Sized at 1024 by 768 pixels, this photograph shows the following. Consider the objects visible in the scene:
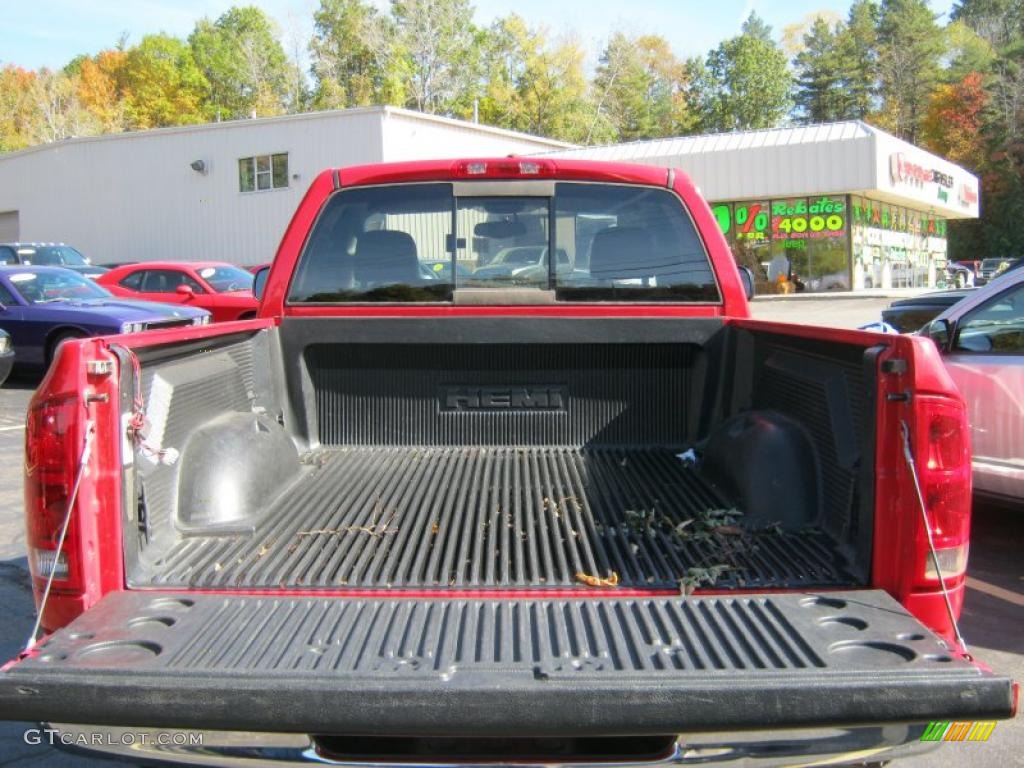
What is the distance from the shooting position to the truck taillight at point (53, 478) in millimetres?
2391

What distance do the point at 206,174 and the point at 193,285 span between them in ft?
55.9

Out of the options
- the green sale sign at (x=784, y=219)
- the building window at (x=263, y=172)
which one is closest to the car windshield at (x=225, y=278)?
the building window at (x=263, y=172)

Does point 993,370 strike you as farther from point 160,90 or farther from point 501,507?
point 160,90

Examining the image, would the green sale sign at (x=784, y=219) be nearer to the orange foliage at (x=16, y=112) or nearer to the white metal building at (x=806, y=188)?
the white metal building at (x=806, y=188)

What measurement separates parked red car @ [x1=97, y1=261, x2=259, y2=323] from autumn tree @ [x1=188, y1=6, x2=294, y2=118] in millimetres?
55587

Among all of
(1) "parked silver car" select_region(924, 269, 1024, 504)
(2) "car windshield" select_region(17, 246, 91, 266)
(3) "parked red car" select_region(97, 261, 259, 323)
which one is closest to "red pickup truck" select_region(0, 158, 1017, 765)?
(1) "parked silver car" select_region(924, 269, 1024, 504)

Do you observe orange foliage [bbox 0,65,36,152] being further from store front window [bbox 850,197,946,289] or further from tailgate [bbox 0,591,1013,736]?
tailgate [bbox 0,591,1013,736]

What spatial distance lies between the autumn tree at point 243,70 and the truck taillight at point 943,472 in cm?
7096

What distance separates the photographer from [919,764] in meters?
3.33

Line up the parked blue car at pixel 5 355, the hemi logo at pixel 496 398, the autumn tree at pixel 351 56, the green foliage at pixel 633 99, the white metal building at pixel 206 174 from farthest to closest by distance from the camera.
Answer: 1. the green foliage at pixel 633 99
2. the autumn tree at pixel 351 56
3. the white metal building at pixel 206 174
4. the parked blue car at pixel 5 355
5. the hemi logo at pixel 496 398

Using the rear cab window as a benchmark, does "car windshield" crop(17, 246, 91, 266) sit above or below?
above

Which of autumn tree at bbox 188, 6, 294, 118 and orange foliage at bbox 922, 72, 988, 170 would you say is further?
autumn tree at bbox 188, 6, 294, 118

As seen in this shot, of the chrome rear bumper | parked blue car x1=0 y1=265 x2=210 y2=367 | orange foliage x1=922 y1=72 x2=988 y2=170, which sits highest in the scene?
orange foliage x1=922 y1=72 x2=988 y2=170

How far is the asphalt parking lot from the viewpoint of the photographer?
132 inches
